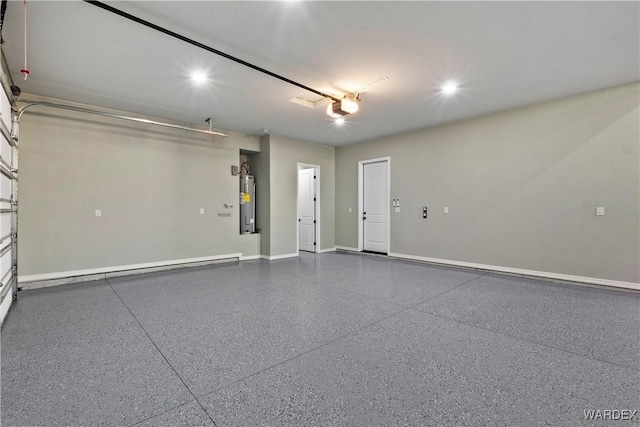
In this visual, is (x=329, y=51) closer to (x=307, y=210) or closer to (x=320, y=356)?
(x=320, y=356)

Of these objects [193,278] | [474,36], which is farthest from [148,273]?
[474,36]

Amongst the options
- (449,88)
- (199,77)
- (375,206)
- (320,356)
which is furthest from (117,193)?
(449,88)

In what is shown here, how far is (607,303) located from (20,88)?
8.32 m

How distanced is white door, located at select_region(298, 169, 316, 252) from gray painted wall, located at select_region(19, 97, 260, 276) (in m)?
2.12

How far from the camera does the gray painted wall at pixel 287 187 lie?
6.68 m

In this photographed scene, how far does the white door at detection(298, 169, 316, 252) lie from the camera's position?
773cm

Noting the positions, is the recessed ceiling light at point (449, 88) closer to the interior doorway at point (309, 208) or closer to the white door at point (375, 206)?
the white door at point (375, 206)

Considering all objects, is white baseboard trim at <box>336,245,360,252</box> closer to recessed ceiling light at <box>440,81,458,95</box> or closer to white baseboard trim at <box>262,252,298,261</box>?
white baseboard trim at <box>262,252,298,261</box>

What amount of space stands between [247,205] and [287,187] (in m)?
1.04

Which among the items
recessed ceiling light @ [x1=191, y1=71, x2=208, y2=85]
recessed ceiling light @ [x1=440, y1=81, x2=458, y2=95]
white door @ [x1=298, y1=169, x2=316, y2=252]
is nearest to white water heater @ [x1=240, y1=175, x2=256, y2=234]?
white door @ [x1=298, y1=169, x2=316, y2=252]

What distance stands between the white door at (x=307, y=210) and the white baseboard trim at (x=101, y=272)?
2.53 meters

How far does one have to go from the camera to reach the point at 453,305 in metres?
3.43

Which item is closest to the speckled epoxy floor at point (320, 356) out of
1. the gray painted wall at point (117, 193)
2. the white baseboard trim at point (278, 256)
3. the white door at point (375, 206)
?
the gray painted wall at point (117, 193)

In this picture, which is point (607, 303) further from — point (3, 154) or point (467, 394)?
point (3, 154)
